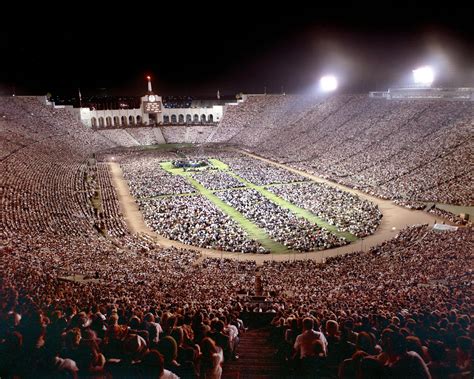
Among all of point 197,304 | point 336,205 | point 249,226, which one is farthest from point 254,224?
point 197,304

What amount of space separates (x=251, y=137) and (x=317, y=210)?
44539 millimetres

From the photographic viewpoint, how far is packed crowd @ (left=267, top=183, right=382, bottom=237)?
27.6m

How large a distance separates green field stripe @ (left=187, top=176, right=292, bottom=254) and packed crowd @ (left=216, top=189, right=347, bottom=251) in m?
0.33

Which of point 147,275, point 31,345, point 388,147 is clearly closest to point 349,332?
point 31,345

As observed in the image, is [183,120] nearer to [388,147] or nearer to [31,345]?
[388,147]

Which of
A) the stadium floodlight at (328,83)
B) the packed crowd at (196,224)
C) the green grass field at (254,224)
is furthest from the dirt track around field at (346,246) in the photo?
the stadium floodlight at (328,83)

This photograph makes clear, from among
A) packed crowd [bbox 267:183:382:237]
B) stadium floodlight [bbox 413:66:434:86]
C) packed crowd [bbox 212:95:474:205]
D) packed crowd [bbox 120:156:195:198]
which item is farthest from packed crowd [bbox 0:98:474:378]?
stadium floodlight [bbox 413:66:434:86]

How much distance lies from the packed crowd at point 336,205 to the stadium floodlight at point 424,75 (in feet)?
123

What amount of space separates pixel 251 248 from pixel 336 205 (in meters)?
11.5

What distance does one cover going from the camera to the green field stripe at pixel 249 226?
24.3 metres

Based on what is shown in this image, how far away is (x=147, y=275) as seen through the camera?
17.0 meters

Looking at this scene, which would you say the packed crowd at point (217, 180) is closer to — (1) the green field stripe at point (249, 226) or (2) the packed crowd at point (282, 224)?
(1) the green field stripe at point (249, 226)

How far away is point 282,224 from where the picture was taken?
27703 millimetres

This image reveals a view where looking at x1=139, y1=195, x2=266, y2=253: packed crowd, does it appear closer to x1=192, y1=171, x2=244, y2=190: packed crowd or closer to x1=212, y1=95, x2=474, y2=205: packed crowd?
x1=192, y1=171, x2=244, y2=190: packed crowd
